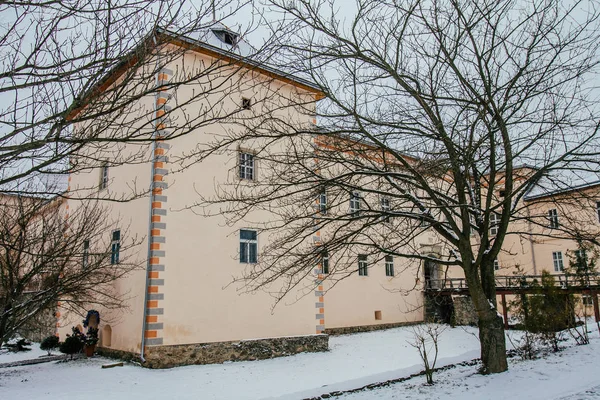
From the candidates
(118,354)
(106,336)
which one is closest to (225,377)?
(118,354)

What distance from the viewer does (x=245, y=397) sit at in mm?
8664

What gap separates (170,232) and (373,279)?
1153cm

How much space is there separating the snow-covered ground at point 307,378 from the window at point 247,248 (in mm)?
3029

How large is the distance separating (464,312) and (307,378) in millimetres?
14217

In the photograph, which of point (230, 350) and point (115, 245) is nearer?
point (230, 350)

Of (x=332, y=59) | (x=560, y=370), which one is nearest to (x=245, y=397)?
(x=560, y=370)

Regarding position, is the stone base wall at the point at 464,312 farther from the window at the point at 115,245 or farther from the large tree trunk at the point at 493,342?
the window at the point at 115,245

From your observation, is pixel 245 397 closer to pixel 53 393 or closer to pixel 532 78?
pixel 53 393

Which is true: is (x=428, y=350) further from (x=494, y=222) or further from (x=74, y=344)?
(x=74, y=344)

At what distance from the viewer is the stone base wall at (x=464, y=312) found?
72.3ft

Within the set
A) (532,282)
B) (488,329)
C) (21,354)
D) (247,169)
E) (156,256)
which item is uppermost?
(247,169)

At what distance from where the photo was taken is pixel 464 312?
2211 cm

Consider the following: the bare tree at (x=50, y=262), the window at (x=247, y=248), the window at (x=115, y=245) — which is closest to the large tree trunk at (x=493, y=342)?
A: the bare tree at (x=50, y=262)

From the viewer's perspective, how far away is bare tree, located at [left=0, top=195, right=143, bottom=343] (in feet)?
27.6
